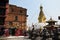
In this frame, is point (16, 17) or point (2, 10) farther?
point (16, 17)

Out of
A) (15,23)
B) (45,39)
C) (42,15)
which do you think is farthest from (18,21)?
(45,39)

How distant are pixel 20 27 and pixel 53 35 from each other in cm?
4584

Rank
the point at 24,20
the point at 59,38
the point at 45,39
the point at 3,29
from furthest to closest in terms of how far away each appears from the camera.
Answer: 1. the point at 24,20
2. the point at 3,29
3. the point at 45,39
4. the point at 59,38

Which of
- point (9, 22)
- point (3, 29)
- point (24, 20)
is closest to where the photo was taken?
point (3, 29)

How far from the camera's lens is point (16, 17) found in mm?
66875

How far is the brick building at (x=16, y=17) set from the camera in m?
64.9

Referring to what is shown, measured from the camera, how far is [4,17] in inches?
2309

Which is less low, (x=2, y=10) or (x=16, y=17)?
(x=2, y=10)

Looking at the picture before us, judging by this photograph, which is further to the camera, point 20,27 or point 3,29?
point 20,27

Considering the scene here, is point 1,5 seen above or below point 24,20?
above

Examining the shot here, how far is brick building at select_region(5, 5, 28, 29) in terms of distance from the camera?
213ft

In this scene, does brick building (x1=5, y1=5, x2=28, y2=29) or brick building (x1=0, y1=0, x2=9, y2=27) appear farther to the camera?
brick building (x1=5, y1=5, x2=28, y2=29)

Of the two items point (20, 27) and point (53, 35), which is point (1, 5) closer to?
point (20, 27)

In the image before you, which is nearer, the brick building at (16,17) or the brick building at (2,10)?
the brick building at (2,10)
